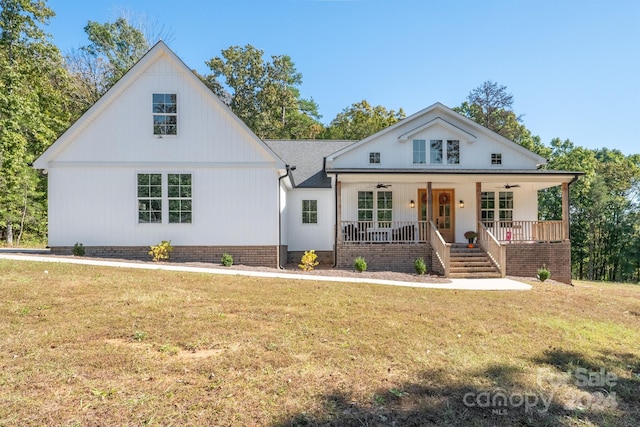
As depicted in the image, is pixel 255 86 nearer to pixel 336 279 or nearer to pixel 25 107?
pixel 25 107

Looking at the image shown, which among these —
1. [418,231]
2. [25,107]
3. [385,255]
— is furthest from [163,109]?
[25,107]

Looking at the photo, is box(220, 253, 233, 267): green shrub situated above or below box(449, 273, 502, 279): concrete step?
above

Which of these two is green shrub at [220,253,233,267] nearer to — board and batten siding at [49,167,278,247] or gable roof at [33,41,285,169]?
board and batten siding at [49,167,278,247]

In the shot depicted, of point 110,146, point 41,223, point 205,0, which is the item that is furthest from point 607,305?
point 41,223

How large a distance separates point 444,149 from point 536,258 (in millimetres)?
5898

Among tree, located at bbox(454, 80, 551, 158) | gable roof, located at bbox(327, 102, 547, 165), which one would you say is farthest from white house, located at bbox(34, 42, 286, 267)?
tree, located at bbox(454, 80, 551, 158)

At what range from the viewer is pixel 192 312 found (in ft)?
18.8

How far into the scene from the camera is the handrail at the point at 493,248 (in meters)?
12.2

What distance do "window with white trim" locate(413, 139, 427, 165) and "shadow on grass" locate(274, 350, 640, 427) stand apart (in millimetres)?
12068

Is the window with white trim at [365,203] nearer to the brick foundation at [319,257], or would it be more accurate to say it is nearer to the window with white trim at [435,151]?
the brick foundation at [319,257]

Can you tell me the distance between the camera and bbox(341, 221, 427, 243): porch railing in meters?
14.1

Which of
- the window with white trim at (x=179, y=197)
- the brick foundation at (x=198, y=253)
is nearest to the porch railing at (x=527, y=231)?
the brick foundation at (x=198, y=253)

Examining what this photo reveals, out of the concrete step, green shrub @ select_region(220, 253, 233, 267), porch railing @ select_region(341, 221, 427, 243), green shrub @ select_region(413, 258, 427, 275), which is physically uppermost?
porch railing @ select_region(341, 221, 427, 243)

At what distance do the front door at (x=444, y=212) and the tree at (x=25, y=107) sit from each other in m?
23.6
